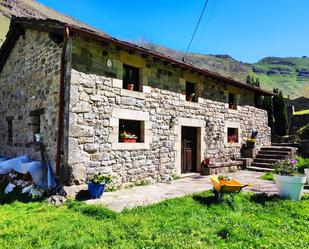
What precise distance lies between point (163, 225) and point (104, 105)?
4.31 meters

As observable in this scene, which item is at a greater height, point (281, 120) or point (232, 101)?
point (232, 101)

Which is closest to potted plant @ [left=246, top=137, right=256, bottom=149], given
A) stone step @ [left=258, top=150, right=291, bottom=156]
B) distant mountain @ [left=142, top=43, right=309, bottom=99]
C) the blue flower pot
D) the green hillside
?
stone step @ [left=258, top=150, right=291, bottom=156]

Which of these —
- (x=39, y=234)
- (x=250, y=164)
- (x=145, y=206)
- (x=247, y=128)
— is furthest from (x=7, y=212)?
(x=247, y=128)

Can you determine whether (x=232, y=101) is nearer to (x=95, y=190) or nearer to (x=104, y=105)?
(x=104, y=105)

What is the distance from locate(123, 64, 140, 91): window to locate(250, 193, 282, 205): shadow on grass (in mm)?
4930

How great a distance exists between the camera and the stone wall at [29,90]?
26.7 ft

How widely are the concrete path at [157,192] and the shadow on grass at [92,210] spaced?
12.8 inches

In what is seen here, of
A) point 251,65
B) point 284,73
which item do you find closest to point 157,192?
point 284,73

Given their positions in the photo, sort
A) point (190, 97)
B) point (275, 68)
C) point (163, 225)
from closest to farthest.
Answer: point (163, 225), point (190, 97), point (275, 68)

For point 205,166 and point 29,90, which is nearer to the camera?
point 29,90

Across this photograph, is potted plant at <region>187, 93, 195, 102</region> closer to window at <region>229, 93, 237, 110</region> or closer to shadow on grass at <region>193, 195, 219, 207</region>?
window at <region>229, 93, 237, 110</region>

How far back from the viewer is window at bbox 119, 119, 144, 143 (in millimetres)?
8812

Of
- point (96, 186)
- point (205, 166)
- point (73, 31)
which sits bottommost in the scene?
point (96, 186)

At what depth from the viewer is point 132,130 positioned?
927cm
